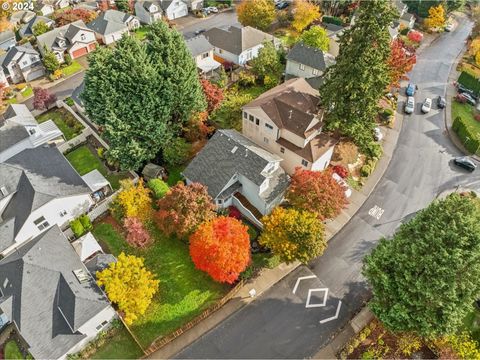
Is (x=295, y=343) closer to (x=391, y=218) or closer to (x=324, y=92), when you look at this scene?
(x=391, y=218)

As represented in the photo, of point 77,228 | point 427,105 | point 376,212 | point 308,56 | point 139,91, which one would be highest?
point 139,91

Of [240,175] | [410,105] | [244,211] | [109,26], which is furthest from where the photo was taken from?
[109,26]

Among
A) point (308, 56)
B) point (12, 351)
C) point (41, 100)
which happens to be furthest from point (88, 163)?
point (308, 56)

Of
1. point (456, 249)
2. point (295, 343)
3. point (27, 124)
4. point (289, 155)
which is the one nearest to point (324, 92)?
point (289, 155)

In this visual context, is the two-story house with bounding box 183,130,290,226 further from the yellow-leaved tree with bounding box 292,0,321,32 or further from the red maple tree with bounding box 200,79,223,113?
the yellow-leaved tree with bounding box 292,0,321,32

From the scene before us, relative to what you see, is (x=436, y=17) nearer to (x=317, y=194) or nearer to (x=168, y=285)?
(x=317, y=194)

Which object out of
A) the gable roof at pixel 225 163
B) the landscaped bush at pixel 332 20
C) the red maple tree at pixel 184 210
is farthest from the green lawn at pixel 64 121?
the landscaped bush at pixel 332 20

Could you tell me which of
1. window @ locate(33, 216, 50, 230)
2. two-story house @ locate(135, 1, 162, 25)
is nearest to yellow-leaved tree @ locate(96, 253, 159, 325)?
window @ locate(33, 216, 50, 230)
